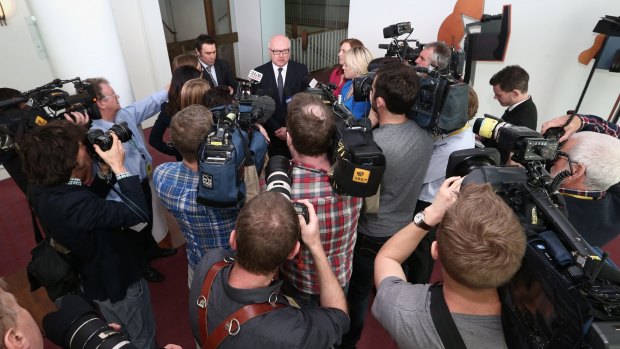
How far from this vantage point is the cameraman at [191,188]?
4.99 feet

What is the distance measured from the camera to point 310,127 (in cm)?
141

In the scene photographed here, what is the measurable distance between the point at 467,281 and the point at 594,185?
3.49ft

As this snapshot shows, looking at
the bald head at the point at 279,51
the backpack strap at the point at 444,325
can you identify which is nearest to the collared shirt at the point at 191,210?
the backpack strap at the point at 444,325

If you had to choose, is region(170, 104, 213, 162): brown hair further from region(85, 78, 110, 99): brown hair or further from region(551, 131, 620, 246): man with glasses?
region(551, 131, 620, 246): man with glasses

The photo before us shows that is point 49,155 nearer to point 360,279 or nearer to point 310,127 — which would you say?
point 310,127

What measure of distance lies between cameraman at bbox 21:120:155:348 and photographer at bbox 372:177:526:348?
1.22 metres

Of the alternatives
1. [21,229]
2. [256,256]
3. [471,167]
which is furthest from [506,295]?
[21,229]

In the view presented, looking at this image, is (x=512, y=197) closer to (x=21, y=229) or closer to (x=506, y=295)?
(x=506, y=295)

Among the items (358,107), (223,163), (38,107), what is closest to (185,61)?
(38,107)

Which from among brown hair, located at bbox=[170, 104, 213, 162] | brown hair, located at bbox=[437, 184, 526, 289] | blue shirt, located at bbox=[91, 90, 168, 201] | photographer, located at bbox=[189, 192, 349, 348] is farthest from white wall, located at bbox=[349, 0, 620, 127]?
photographer, located at bbox=[189, 192, 349, 348]

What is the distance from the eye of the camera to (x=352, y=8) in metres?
4.86

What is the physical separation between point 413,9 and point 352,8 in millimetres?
966

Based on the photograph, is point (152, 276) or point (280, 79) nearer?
point (152, 276)

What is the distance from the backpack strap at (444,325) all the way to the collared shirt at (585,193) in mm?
1014
